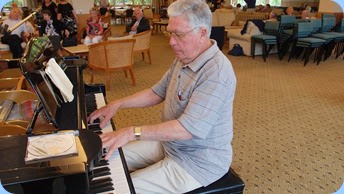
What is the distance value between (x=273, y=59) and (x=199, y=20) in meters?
6.53

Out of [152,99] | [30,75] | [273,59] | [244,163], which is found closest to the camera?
[30,75]

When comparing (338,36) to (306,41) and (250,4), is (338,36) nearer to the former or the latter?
(306,41)

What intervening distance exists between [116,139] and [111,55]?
354 cm

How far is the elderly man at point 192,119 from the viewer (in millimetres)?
1428

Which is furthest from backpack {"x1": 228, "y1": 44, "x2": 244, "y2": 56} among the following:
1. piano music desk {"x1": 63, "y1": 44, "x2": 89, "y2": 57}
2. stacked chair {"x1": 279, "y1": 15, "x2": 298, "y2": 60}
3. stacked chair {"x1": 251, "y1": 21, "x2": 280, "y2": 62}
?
piano music desk {"x1": 63, "y1": 44, "x2": 89, "y2": 57}

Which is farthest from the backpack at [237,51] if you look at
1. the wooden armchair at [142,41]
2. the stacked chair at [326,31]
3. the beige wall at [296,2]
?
the beige wall at [296,2]

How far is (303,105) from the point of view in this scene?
4387 mm

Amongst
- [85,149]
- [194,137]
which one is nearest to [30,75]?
[85,149]

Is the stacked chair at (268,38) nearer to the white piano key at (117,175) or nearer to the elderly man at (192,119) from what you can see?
the elderly man at (192,119)

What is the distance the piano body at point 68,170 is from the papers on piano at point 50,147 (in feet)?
0.07

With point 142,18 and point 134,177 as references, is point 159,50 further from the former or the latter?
point 134,177

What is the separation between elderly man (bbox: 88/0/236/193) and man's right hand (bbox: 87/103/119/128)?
1.14 ft

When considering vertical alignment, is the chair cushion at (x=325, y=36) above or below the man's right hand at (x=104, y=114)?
above

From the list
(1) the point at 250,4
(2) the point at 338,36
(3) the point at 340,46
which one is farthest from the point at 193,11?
(1) the point at 250,4
